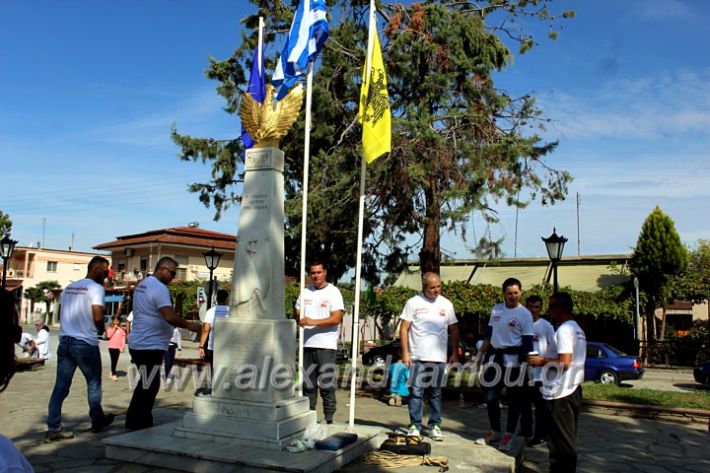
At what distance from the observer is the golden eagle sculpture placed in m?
6.62

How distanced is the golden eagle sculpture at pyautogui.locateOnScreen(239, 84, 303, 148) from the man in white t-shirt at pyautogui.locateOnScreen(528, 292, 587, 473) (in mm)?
3427

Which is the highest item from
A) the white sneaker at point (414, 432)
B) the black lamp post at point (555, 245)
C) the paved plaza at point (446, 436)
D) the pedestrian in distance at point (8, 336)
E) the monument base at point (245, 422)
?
the black lamp post at point (555, 245)

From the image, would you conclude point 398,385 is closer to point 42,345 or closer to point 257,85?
point 257,85

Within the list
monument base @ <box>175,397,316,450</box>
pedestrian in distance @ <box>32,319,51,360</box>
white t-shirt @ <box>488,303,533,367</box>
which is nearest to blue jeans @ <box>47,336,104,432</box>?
monument base @ <box>175,397,316,450</box>

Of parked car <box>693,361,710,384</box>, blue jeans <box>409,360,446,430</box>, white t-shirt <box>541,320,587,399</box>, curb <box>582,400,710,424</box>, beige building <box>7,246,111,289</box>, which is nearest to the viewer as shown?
white t-shirt <box>541,320,587,399</box>

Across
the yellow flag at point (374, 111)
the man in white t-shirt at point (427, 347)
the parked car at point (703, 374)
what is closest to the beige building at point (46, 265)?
the parked car at point (703, 374)

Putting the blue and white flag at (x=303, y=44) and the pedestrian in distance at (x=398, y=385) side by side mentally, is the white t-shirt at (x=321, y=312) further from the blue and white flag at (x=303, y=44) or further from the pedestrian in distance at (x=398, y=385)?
the pedestrian in distance at (x=398, y=385)

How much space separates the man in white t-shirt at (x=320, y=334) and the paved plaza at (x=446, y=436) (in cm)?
98

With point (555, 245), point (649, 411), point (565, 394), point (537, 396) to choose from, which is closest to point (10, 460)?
point (565, 394)

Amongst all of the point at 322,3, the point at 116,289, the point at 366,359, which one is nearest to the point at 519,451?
the point at 322,3

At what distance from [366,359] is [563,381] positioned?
47.2ft

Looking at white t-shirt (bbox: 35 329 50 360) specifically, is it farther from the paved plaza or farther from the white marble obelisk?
the white marble obelisk

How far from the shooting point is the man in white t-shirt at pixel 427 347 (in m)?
6.52

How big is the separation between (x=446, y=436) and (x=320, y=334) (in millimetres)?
1819
